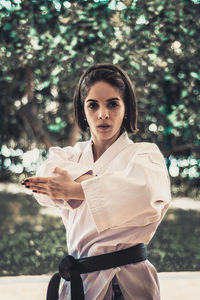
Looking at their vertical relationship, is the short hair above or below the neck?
above

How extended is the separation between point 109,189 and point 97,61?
1653mm

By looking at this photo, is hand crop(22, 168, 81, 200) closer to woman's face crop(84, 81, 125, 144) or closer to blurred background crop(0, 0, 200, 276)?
woman's face crop(84, 81, 125, 144)

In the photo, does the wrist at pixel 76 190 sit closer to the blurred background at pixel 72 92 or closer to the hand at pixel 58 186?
the hand at pixel 58 186

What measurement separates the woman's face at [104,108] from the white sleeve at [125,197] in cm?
15

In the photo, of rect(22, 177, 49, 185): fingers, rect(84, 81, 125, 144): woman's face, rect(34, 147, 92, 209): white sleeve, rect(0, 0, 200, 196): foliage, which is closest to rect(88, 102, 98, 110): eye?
rect(84, 81, 125, 144): woman's face

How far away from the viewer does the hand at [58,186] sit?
644 millimetres

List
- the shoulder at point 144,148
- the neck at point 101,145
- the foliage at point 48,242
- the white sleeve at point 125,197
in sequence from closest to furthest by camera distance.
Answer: the white sleeve at point 125,197, the shoulder at point 144,148, the neck at point 101,145, the foliage at point 48,242

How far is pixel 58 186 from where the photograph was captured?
650mm

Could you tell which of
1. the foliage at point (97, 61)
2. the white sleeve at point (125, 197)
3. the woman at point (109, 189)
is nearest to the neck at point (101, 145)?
the woman at point (109, 189)

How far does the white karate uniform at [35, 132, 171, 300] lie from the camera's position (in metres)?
0.64

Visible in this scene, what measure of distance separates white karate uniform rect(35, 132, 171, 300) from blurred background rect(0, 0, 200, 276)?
1459 mm

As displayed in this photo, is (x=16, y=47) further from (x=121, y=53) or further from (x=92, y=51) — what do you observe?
(x=121, y=53)

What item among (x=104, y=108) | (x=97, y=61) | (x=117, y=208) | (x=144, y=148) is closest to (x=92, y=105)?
(x=104, y=108)

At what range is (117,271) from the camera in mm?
707
